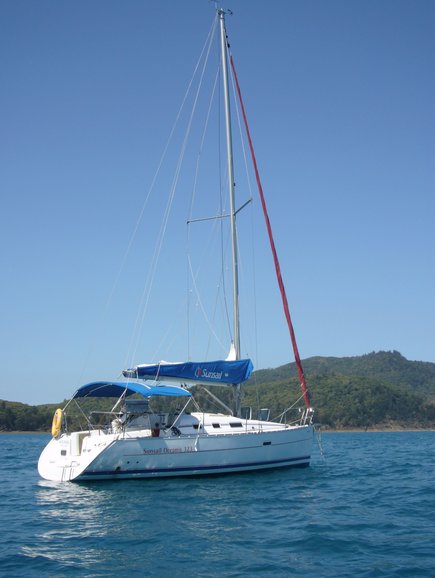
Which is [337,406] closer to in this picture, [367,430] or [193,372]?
[367,430]

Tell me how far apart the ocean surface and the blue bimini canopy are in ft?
10.5

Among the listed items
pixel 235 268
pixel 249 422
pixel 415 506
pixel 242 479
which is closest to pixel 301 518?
pixel 415 506

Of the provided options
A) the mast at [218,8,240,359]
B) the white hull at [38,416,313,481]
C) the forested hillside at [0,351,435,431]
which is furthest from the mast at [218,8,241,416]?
the forested hillside at [0,351,435,431]

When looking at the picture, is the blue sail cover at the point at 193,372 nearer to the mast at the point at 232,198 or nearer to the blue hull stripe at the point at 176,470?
the mast at the point at 232,198

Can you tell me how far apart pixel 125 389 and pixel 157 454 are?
2.99 m

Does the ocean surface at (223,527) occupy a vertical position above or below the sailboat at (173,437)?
below

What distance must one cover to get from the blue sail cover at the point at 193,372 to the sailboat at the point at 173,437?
0.04 meters

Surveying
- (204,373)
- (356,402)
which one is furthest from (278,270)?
(356,402)

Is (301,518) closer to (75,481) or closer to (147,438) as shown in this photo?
(147,438)

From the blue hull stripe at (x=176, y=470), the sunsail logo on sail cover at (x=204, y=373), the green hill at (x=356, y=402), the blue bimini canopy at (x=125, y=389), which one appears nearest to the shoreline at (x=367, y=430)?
the green hill at (x=356, y=402)

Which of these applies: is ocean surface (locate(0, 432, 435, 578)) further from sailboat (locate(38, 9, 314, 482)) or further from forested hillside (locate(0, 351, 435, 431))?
forested hillside (locate(0, 351, 435, 431))

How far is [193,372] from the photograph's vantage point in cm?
2289

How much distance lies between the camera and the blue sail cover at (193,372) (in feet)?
74.5

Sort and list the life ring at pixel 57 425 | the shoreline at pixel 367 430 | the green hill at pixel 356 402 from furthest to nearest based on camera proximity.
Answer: the green hill at pixel 356 402
the shoreline at pixel 367 430
the life ring at pixel 57 425
